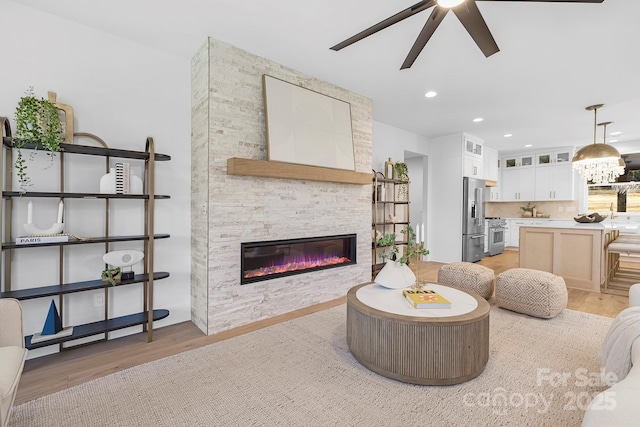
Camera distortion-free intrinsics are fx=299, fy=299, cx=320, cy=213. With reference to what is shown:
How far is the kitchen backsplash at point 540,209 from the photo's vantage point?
757 cm

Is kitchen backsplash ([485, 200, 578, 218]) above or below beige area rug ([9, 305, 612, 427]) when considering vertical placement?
above

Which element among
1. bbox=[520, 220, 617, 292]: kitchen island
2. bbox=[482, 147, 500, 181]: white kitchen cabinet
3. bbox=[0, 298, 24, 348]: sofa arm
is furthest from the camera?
bbox=[482, 147, 500, 181]: white kitchen cabinet

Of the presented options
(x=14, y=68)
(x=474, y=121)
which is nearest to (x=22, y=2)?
(x=14, y=68)

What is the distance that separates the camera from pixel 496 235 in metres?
7.36

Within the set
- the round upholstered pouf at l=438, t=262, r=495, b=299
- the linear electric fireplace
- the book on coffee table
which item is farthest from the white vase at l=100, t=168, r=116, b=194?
the round upholstered pouf at l=438, t=262, r=495, b=299

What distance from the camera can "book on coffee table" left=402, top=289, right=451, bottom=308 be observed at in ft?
7.01

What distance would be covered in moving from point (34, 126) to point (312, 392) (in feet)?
8.93

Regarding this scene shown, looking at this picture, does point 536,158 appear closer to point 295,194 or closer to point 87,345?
point 295,194

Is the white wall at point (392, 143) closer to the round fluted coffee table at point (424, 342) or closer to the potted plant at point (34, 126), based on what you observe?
the round fluted coffee table at point (424, 342)

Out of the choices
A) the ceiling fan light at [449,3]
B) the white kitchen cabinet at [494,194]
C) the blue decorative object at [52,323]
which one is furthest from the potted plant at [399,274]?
the white kitchen cabinet at [494,194]

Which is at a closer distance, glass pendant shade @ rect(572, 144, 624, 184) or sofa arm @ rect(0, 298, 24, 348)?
sofa arm @ rect(0, 298, 24, 348)

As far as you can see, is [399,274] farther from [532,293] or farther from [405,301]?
[532,293]

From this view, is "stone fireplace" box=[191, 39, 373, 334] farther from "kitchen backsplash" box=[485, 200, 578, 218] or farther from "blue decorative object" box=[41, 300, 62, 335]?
"kitchen backsplash" box=[485, 200, 578, 218]

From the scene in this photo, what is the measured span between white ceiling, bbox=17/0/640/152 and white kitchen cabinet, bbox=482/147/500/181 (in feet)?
8.37
